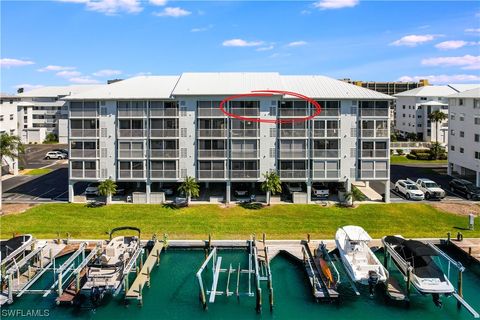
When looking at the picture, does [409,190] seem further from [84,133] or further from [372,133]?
[84,133]

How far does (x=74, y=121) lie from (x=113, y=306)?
88.5 ft

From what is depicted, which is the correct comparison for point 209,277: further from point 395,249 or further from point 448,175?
point 448,175

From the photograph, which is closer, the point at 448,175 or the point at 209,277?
the point at 209,277

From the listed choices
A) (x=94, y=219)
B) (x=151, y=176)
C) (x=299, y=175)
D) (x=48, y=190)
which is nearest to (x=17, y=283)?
(x=94, y=219)

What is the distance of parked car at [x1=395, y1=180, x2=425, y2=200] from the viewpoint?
50938mm

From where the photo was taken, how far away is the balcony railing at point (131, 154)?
49875 millimetres

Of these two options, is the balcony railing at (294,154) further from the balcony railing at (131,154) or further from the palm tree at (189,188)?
the balcony railing at (131,154)

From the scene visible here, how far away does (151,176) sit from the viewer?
5003 centimetres

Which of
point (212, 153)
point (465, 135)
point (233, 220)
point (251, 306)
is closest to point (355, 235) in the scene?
point (251, 306)

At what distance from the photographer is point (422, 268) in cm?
3159

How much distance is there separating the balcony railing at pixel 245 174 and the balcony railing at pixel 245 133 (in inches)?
158

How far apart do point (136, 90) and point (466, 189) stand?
41285mm

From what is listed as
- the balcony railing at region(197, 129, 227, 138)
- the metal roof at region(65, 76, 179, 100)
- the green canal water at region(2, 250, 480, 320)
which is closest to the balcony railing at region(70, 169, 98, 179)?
the metal roof at region(65, 76, 179, 100)

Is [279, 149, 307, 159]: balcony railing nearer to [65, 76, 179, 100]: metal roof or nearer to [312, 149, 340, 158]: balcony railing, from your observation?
[312, 149, 340, 158]: balcony railing
